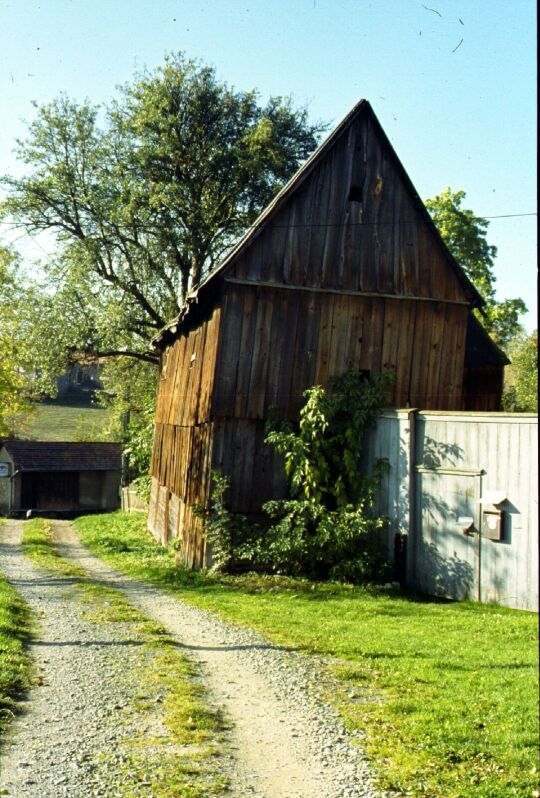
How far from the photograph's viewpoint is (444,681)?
7.88 m

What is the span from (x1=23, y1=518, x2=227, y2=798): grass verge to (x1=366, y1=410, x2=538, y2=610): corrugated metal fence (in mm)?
4127

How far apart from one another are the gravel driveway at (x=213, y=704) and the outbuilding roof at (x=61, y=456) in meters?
34.8

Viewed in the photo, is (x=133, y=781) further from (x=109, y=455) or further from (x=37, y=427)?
(x=37, y=427)

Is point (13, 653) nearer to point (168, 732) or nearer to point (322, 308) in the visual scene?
point (168, 732)

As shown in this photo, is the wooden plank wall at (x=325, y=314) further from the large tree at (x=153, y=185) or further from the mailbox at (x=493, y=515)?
the large tree at (x=153, y=185)

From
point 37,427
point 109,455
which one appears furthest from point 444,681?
point 37,427

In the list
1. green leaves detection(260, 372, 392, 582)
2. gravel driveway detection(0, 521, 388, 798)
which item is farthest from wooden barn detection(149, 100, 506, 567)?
gravel driveway detection(0, 521, 388, 798)

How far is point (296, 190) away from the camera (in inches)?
653

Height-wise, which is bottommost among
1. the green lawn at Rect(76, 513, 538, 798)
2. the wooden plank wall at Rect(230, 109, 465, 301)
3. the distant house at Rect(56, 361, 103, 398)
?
the green lawn at Rect(76, 513, 538, 798)

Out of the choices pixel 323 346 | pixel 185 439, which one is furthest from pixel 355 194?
pixel 185 439

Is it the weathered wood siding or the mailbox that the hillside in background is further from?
the mailbox

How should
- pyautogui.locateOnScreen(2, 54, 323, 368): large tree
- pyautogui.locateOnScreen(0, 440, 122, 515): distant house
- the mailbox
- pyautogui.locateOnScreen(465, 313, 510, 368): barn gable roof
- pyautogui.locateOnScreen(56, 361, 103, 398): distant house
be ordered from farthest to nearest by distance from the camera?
1. pyautogui.locateOnScreen(56, 361, 103, 398): distant house
2. pyautogui.locateOnScreen(0, 440, 122, 515): distant house
3. pyautogui.locateOnScreen(2, 54, 323, 368): large tree
4. pyautogui.locateOnScreen(465, 313, 510, 368): barn gable roof
5. the mailbox

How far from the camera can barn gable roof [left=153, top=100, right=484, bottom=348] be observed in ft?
53.0

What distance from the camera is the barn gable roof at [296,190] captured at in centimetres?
1616
